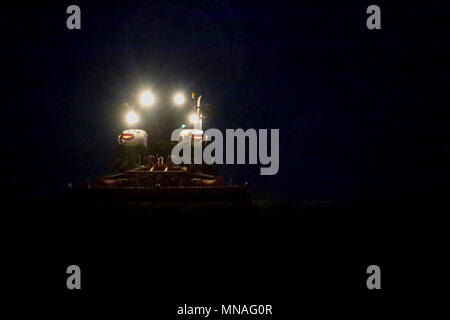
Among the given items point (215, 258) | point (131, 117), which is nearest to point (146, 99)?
point (131, 117)

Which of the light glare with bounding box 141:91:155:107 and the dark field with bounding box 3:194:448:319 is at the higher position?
the light glare with bounding box 141:91:155:107

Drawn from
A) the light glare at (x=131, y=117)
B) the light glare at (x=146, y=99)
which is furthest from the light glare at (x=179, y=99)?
the light glare at (x=131, y=117)

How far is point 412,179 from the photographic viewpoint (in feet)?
293

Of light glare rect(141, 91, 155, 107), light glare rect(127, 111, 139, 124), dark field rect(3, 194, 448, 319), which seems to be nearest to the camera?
dark field rect(3, 194, 448, 319)

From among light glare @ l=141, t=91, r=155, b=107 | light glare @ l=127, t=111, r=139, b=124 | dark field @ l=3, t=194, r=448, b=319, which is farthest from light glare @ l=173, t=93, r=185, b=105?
dark field @ l=3, t=194, r=448, b=319

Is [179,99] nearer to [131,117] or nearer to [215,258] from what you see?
[131,117]

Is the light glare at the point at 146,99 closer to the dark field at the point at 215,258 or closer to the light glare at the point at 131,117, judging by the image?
the light glare at the point at 131,117

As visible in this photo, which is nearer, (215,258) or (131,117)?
A: (215,258)

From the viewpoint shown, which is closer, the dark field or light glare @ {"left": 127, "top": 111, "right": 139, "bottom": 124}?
the dark field

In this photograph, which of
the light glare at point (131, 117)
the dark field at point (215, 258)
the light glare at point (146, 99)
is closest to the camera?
the dark field at point (215, 258)

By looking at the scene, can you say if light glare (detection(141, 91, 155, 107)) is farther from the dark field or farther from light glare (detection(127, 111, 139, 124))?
the dark field

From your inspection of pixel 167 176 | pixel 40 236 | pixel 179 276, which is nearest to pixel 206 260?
pixel 179 276
